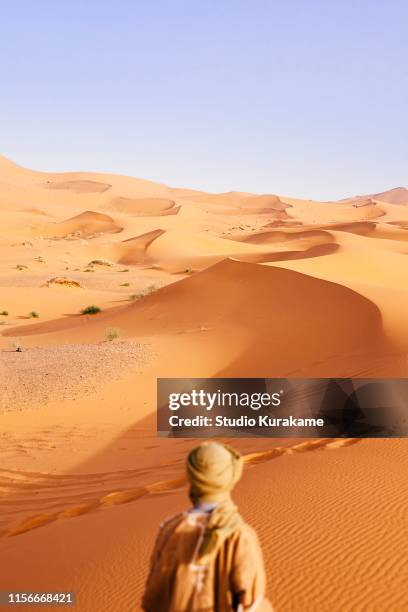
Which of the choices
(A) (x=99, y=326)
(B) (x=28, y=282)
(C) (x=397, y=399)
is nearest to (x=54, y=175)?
(B) (x=28, y=282)

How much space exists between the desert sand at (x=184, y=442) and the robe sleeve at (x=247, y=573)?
5.17 feet

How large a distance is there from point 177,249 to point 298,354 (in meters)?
32.5

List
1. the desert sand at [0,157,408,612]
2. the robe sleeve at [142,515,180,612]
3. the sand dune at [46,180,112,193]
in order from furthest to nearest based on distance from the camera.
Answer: the sand dune at [46,180,112,193] < the desert sand at [0,157,408,612] < the robe sleeve at [142,515,180,612]

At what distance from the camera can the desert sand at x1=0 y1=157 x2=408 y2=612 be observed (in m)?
3.73

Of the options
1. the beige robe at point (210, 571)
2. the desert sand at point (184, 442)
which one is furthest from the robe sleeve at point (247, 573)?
the desert sand at point (184, 442)

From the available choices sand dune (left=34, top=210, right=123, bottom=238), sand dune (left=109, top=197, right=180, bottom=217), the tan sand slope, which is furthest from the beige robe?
sand dune (left=109, top=197, right=180, bottom=217)

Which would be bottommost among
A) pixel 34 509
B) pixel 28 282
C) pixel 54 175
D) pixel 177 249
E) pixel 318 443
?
pixel 34 509

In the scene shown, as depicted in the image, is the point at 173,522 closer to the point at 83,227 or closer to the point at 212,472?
the point at 212,472

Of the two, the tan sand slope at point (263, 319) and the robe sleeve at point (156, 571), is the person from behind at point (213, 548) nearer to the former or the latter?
the robe sleeve at point (156, 571)

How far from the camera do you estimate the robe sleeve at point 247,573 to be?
1.84 meters

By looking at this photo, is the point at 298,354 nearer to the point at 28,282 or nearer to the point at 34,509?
the point at 34,509

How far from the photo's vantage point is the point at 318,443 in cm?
648

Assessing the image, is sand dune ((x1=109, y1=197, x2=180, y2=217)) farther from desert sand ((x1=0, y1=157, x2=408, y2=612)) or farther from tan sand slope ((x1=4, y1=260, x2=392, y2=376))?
tan sand slope ((x1=4, y1=260, x2=392, y2=376))

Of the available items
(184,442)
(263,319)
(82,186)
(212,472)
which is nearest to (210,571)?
(212,472)
